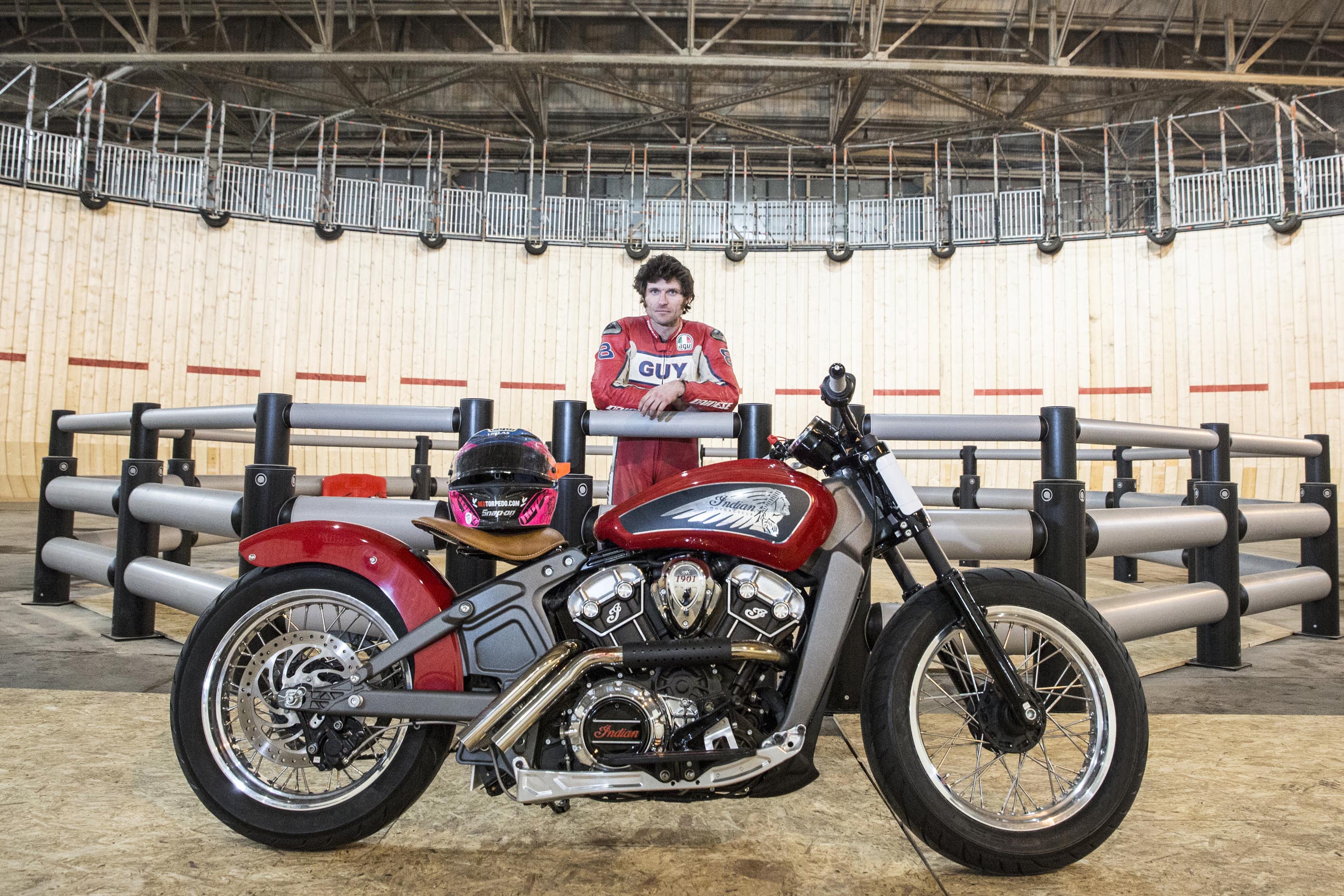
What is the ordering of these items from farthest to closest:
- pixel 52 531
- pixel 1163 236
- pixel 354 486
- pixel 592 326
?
pixel 592 326 → pixel 1163 236 → pixel 52 531 → pixel 354 486

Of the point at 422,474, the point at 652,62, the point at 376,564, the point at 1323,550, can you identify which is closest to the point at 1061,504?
the point at 376,564

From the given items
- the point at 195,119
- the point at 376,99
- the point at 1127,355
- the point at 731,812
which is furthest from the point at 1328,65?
the point at 195,119

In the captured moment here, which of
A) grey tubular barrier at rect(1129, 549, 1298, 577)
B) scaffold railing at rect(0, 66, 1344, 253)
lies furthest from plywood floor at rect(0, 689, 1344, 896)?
scaffold railing at rect(0, 66, 1344, 253)

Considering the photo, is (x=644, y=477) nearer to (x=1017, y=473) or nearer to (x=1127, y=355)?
(x=1017, y=473)

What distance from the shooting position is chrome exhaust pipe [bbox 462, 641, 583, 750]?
1.65 m

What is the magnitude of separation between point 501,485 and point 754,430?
3.04 feet

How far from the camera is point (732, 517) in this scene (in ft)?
5.64

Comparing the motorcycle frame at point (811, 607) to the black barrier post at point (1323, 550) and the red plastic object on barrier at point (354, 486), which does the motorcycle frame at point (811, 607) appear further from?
the black barrier post at point (1323, 550)

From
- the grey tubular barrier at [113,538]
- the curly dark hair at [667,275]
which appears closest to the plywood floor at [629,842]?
the curly dark hair at [667,275]

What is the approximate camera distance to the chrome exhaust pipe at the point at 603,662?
1.63 meters

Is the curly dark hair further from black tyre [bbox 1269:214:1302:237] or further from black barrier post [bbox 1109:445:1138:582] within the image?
black tyre [bbox 1269:214:1302:237]

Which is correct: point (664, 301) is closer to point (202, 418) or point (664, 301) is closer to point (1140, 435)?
point (1140, 435)

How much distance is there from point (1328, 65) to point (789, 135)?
10837 millimetres

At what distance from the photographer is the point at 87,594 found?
15.8 feet
